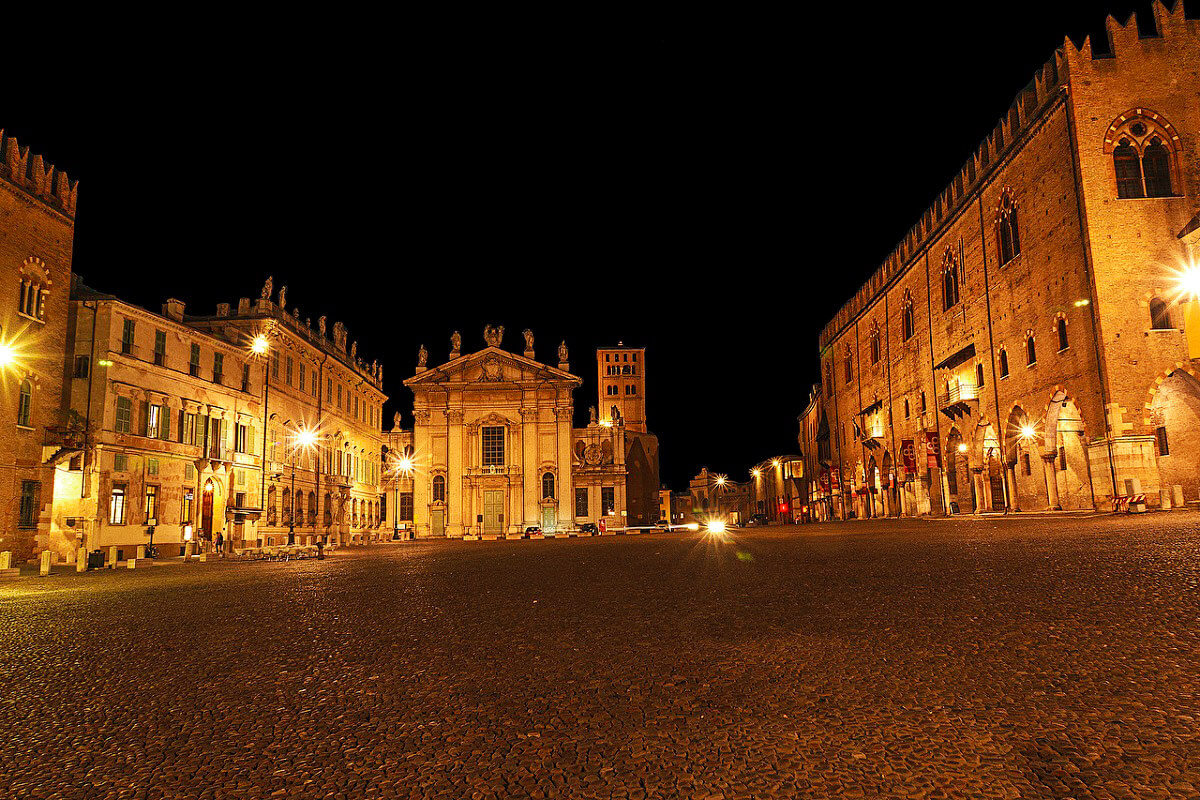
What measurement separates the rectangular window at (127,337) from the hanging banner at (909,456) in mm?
39113

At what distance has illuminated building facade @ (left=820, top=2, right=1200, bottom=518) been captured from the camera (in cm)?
2400

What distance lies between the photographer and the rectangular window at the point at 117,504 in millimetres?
29922

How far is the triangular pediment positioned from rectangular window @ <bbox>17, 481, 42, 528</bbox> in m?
28.7

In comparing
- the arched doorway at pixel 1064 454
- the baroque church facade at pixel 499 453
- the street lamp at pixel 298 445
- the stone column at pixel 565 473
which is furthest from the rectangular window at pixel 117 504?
the arched doorway at pixel 1064 454

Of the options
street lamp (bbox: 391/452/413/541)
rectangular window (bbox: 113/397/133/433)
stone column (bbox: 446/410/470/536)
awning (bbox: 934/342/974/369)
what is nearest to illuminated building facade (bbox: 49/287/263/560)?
rectangular window (bbox: 113/397/133/433)

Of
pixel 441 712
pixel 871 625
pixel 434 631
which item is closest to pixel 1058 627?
pixel 871 625

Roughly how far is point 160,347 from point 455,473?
2392 centimetres

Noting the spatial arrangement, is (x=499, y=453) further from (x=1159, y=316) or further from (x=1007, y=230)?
(x=1159, y=316)

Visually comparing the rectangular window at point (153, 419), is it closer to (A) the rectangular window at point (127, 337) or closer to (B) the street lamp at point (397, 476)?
(A) the rectangular window at point (127, 337)

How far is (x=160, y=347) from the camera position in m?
33.4

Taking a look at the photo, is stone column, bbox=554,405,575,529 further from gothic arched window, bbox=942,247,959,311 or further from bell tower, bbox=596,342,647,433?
bell tower, bbox=596,342,647,433

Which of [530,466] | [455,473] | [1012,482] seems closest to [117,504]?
[455,473]

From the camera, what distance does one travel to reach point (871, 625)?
213 inches

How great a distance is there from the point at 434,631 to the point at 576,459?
5247cm
